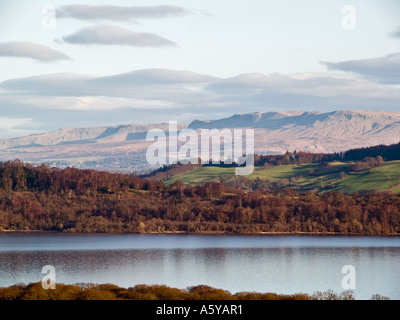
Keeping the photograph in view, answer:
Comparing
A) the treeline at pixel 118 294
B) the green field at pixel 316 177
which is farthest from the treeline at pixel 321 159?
the treeline at pixel 118 294

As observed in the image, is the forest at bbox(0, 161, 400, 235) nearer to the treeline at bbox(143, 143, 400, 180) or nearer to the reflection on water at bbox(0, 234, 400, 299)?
the reflection on water at bbox(0, 234, 400, 299)

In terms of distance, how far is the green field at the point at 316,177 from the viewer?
140m

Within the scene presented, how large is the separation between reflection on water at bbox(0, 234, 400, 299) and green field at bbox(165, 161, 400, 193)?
40.8 meters

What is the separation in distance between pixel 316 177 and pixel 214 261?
96.4 meters

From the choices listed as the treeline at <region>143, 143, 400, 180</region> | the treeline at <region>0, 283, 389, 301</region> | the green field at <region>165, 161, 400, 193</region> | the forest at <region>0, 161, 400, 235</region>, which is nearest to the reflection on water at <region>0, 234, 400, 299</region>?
the treeline at <region>0, 283, 389, 301</region>

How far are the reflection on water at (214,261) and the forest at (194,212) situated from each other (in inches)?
558

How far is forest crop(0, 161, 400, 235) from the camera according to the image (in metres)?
115

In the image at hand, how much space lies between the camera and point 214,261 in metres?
70.6

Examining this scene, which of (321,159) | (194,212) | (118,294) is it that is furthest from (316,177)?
(118,294)

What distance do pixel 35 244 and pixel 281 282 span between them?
39.2 m

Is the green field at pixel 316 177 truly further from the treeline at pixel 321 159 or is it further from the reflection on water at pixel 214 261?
the reflection on water at pixel 214 261

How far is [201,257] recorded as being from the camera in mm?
74562
